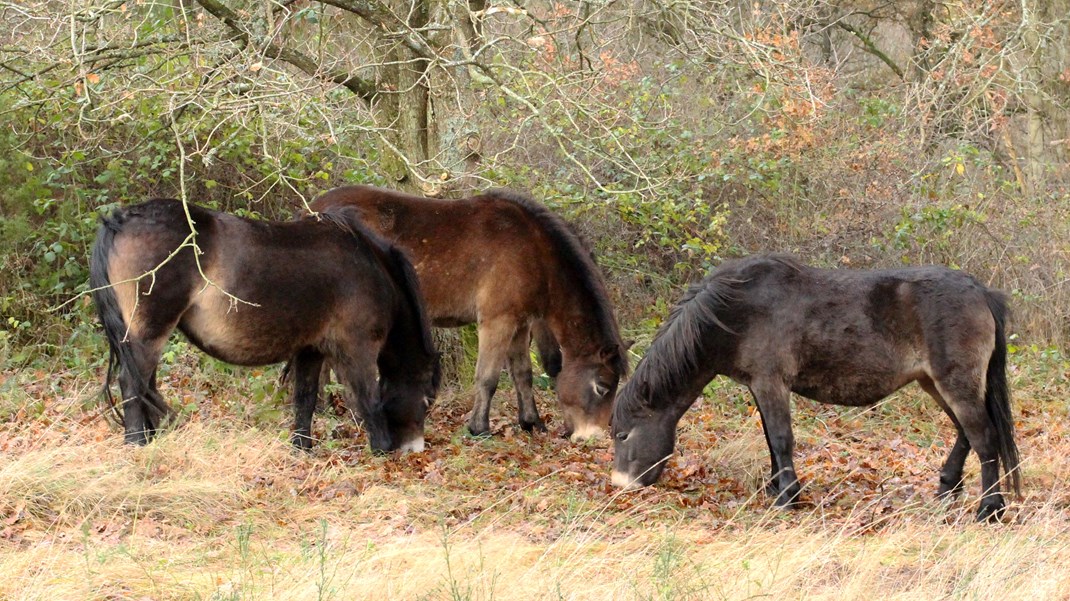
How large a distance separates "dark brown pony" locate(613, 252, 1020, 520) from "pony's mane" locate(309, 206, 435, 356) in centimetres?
157

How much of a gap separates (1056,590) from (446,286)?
497cm

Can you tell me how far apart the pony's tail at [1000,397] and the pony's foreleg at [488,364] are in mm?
3440

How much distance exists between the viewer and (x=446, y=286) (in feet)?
28.0

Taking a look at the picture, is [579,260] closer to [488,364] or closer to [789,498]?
[488,364]

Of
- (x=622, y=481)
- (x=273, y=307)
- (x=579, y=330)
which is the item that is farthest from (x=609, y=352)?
(x=273, y=307)

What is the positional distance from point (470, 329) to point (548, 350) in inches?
38.6

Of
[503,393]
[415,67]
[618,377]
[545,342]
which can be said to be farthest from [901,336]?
[415,67]

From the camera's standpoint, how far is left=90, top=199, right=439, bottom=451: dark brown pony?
6.90 meters

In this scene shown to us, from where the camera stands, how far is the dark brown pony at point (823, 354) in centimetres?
638

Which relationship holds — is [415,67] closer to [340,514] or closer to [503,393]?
[503,393]

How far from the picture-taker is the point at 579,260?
8.47 metres

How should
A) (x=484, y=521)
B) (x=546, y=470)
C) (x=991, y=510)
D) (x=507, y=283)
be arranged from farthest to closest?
1. (x=507, y=283)
2. (x=546, y=470)
3. (x=991, y=510)
4. (x=484, y=521)

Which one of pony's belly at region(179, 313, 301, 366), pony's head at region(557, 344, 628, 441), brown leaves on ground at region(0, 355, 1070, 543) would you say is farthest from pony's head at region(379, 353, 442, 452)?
pony's head at region(557, 344, 628, 441)

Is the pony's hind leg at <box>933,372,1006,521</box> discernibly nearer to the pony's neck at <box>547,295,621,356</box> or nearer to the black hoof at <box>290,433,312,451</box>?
the pony's neck at <box>547,295,621,356</box>
